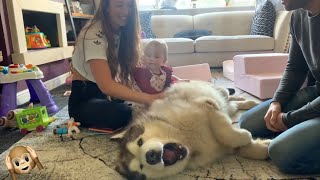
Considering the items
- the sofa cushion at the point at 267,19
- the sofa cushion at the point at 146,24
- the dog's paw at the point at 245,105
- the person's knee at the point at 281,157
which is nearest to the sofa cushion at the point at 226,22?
the sofa cushion at the point at 267,19

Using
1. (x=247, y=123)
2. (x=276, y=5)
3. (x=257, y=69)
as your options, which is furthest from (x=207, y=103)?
(x=276, y=5)

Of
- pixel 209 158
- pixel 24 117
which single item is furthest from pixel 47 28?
pixel 209 158

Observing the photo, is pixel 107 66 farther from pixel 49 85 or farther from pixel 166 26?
pixel 166 26

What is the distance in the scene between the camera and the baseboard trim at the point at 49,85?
108 inches

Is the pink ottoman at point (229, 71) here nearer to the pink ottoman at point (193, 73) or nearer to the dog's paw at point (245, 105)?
the pink ottoman at point (193, 73)

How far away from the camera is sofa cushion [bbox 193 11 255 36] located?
15.9ft

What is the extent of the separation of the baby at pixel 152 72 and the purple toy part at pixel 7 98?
1043 mm

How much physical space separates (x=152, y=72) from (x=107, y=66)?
1.69ft

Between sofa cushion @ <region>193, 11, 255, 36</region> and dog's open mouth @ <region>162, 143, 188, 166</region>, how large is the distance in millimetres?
4048

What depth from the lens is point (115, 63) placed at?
183cm

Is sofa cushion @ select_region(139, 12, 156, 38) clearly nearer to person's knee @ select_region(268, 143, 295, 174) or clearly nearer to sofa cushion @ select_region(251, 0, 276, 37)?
sofa cushion @ select_region(251, 0, 276, 37)

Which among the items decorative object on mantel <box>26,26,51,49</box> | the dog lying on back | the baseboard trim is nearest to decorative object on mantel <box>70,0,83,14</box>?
the baseboard trim

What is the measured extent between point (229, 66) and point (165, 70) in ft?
5.28

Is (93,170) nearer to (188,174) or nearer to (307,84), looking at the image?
(188,174)
